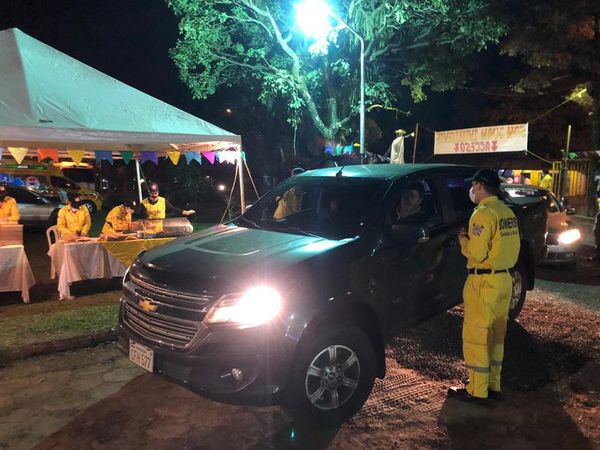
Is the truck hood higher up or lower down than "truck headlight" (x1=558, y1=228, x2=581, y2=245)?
higher up

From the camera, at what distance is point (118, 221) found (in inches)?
305

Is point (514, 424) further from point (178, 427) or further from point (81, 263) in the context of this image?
point (81, 263)

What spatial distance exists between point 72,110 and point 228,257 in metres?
4.46

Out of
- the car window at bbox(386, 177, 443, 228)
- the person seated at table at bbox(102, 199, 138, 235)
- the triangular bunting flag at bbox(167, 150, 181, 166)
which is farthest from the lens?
the triangular bunting flag at bbox(167, 150, 181, 166)

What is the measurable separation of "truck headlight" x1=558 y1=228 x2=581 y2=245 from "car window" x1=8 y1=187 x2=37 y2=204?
14123 mm

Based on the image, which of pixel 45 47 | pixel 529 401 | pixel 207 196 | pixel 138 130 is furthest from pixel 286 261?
pixel 207 196

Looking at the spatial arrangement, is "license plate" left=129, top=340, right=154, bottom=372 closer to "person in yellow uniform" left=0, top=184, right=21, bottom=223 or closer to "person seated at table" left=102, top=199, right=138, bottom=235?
"person seated at table" left=102, top=199, right=138, bottom=235

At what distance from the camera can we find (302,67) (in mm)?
17547

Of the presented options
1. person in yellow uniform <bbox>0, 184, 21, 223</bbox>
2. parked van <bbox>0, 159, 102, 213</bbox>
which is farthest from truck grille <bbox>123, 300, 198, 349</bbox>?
parked van <bbox>0, 159, 102, 213</bbox>

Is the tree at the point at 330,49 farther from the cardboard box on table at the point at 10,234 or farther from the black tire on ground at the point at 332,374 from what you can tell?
the black tire on ground at the point at 332,374

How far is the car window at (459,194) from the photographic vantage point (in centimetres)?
496

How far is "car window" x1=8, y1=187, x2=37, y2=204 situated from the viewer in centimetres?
1498

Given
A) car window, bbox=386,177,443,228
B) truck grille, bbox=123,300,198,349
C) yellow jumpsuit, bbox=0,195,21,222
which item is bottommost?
truck grille, bbox=123,300,198,349

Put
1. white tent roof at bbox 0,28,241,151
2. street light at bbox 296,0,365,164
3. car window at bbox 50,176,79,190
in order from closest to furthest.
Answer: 1. white tent roof at bbox 0,28,241,151
2. street light at bbox 296,0,365,164
3. car window at bbox 50,176,79,190
